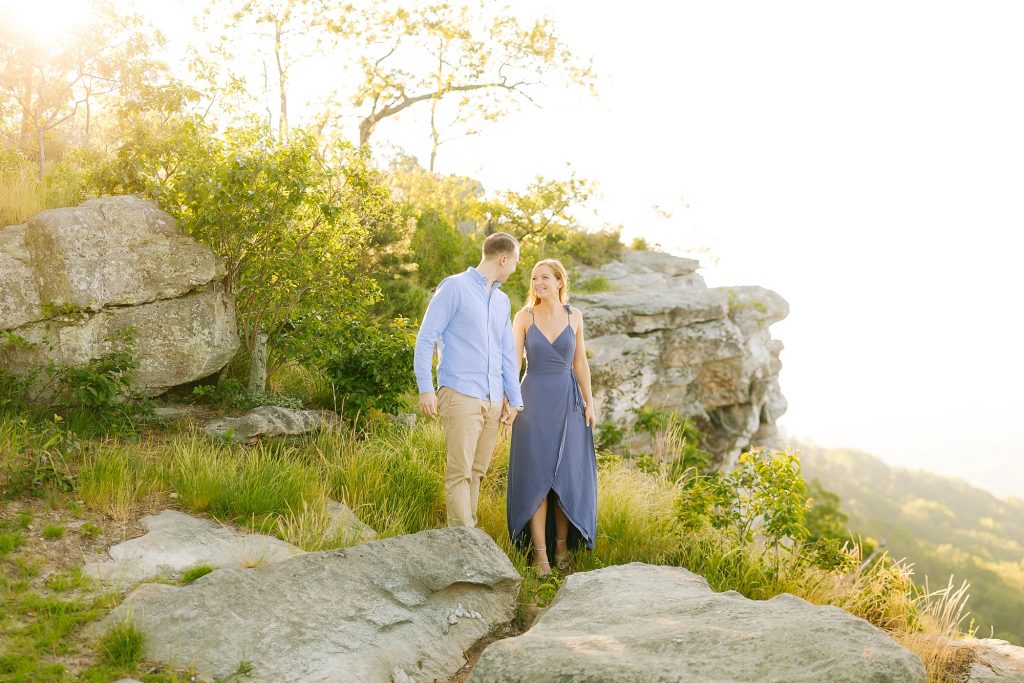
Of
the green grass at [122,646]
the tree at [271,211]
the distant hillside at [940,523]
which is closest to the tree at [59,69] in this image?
the tree at [271,211]

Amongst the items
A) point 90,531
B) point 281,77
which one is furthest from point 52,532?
point 281,77

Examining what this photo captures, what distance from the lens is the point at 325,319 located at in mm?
8438

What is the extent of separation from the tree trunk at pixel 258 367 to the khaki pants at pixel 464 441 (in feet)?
10.4

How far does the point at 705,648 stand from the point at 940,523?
8108cm

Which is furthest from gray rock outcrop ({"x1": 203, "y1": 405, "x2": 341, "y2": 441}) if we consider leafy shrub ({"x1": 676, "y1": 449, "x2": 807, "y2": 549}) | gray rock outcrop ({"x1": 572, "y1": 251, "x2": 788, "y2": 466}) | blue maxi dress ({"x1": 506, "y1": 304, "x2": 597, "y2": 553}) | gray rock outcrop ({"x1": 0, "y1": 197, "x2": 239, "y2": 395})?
gray rock outcrop ({"x1": 572, "y1": 251, "x2": 788, "y2": 466})

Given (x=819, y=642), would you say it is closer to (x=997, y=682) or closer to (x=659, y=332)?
(x=997, y=682)

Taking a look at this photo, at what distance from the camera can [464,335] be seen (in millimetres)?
5262

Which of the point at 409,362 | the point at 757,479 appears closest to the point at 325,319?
the point at 409,362

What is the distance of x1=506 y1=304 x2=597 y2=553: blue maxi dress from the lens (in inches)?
237

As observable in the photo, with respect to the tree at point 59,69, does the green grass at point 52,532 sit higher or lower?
lower

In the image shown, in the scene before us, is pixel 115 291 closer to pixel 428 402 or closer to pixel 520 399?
pixel 428 402

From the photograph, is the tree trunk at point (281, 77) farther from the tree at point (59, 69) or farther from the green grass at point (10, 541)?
the green grass at point (10, 541)

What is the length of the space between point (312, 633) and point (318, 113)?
17.9 meters

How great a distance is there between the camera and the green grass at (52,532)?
15.5ft
